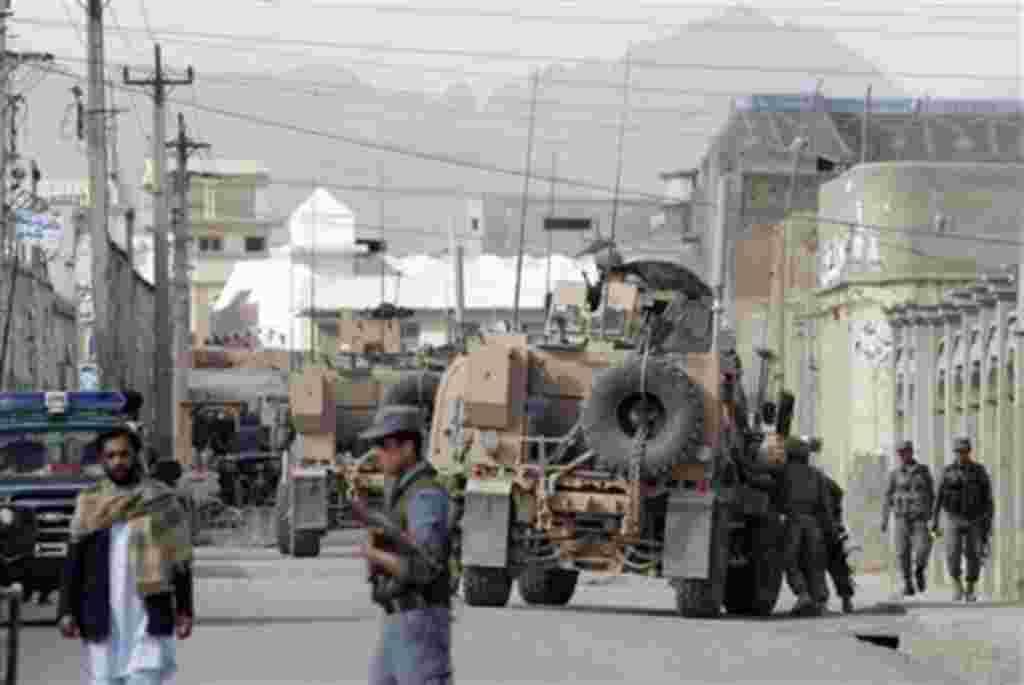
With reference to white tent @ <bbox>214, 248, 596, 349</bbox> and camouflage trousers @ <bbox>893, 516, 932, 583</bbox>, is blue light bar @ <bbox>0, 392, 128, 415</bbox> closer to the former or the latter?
camouflage trousers @ <bbox>893, 516, 932, 583</bbox>

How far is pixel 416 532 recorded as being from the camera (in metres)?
14.4

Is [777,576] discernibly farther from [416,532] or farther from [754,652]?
[416,532]

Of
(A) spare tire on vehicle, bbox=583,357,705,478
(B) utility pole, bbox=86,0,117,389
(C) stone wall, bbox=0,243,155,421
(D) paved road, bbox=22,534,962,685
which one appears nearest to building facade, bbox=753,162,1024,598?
(B) utility pole, bbox=86,0,117,389

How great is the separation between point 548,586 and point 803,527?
2.80 metres

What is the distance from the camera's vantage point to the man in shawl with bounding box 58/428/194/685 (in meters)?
15.7

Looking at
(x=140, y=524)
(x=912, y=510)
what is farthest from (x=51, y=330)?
(x=140, y=524)

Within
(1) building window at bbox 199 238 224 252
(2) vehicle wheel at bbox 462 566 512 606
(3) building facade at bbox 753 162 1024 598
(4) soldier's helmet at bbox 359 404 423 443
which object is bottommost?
(2) vehicle wheel at bbox 462 566 512 606

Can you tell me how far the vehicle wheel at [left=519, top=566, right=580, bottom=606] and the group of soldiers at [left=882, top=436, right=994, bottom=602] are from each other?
4336 mm

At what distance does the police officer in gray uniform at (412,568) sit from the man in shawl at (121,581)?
1559mm

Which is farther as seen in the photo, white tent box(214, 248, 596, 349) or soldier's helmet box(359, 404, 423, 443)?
white tent box(214, 248, 596, 349)

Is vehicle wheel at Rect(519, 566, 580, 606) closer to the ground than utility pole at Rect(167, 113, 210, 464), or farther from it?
closer to the ground

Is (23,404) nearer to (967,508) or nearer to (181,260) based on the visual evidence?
(967,508)

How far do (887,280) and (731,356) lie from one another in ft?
105

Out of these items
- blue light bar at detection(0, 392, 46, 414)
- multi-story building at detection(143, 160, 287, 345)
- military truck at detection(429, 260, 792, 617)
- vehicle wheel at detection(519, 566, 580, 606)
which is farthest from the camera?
multi-story building at detection(143, 160, 287, 345)
